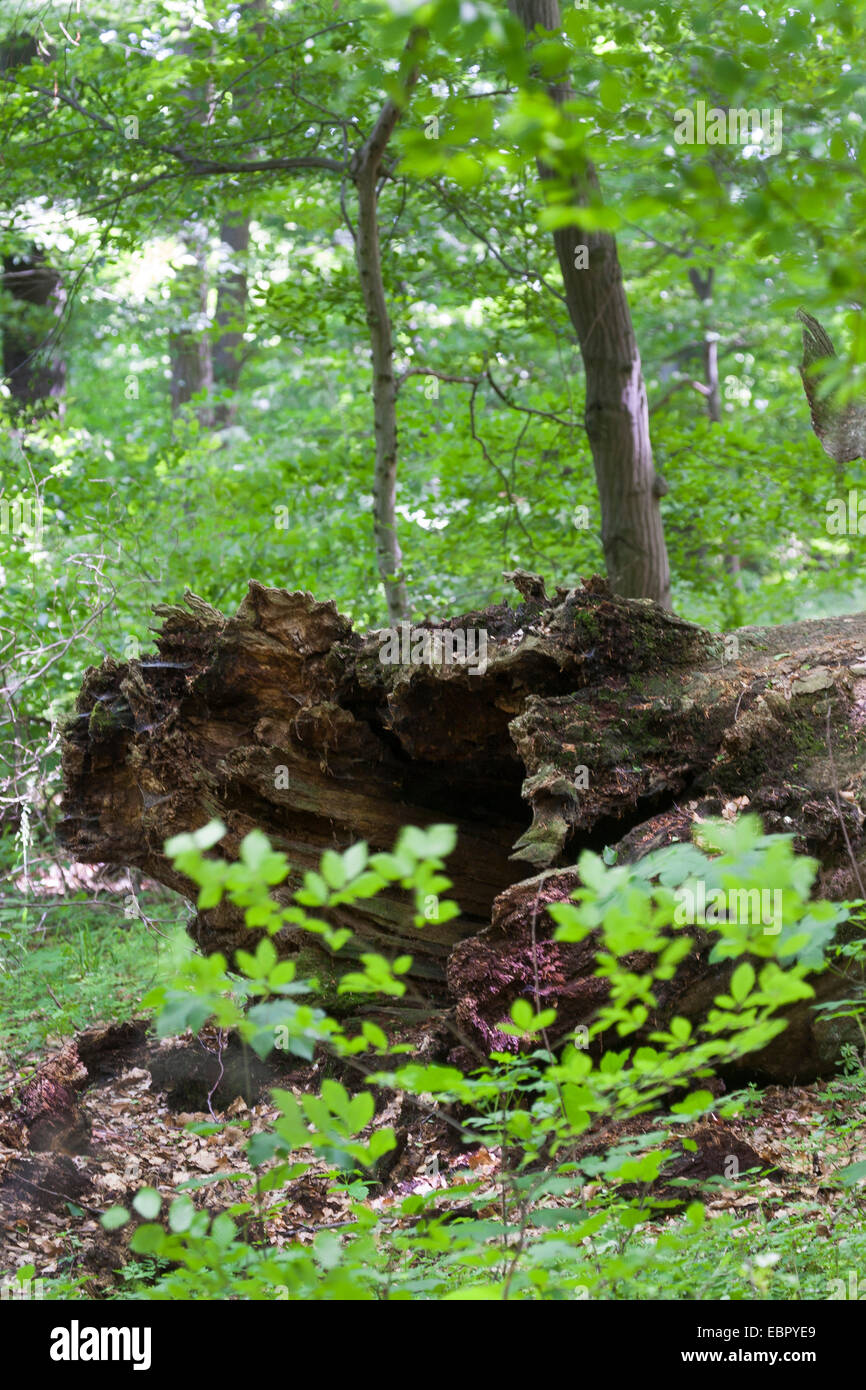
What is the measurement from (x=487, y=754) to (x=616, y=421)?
3802 millimetres

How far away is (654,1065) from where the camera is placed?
2.01 meters

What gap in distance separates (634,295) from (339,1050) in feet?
41.4

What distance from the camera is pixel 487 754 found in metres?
4.68

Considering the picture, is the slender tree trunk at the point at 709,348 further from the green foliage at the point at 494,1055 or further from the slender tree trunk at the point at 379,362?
the green foliage at the point at 494,1055

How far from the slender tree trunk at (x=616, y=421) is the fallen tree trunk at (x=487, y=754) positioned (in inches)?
100

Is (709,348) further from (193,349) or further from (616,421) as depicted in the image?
(616,421)

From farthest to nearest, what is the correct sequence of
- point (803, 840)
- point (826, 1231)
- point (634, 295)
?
point (634, 295)
point (803, 840)
point (826, 1231)

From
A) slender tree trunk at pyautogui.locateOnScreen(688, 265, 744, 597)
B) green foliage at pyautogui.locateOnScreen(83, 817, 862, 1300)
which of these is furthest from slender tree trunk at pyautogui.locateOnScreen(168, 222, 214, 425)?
green foliage at pyautogui.locateOnScreen(83, 817, 862, 1300)

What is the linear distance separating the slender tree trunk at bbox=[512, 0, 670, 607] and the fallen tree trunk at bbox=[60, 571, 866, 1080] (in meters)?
2.54

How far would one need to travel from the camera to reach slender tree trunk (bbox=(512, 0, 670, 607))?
290 inches

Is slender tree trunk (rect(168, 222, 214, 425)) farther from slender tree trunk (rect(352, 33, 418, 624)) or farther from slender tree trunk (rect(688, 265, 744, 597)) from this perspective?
slender tree trunk (rect(352, 33, 418, 624))
